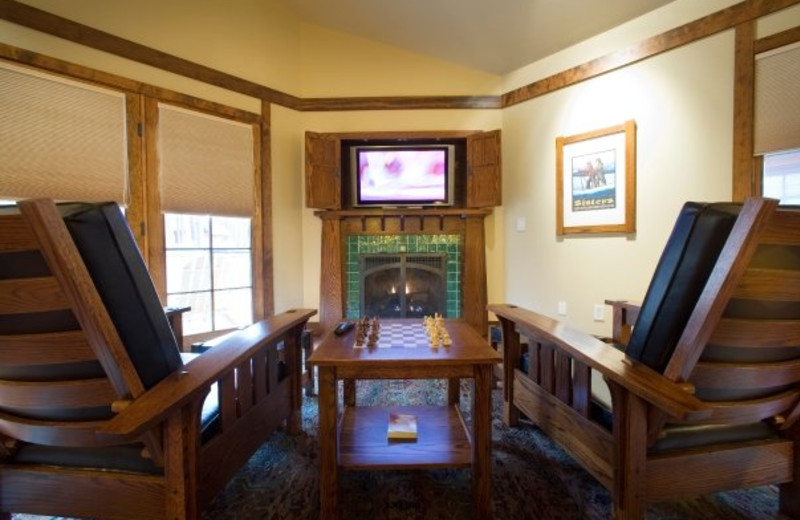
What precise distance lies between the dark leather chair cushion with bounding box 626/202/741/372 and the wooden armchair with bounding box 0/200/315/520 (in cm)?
132

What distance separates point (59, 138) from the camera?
A: 2.21 metres

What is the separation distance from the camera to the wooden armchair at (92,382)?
0.87 m

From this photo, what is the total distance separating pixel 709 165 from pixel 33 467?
11.3 feet

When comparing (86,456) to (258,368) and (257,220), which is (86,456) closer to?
(258,368)

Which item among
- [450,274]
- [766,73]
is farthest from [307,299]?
[766,73]

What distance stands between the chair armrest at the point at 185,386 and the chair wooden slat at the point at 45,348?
0.18 m

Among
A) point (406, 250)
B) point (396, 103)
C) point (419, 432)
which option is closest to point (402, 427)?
point (419, 432)

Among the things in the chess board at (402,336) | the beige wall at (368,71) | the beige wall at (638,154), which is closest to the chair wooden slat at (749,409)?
the chess board at (402,336)

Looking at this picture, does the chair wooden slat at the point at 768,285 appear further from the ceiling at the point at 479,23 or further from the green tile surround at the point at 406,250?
the green tile surround at the point at 406,250

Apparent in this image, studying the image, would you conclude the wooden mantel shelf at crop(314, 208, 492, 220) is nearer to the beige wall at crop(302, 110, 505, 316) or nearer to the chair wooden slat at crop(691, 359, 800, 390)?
the beige wall at crop(302, 110, 505, 316)

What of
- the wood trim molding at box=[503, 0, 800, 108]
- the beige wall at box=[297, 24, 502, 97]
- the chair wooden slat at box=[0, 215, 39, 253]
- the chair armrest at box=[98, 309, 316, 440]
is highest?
the beige wall at box=[297, 24, 502, 97]

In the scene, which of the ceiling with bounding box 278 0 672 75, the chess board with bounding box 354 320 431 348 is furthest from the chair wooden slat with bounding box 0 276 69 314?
the ceiling with bounding box 278 0 672 75

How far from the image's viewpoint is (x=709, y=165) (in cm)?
228

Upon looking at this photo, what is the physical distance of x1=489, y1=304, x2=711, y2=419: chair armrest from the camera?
0.93 meters
